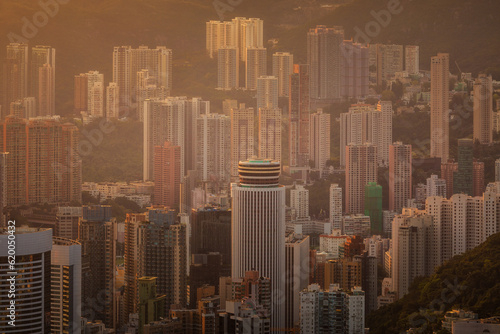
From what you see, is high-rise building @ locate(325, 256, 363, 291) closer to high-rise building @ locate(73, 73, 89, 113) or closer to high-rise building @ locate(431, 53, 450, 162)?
high-rise building @ locate(431, 53, 450, 162)

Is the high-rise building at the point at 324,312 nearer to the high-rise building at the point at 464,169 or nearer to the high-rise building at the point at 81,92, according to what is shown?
the high-rise building at the point at 464,169

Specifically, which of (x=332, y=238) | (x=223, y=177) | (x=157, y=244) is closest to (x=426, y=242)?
(x=332, y=238)

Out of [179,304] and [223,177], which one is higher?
[223,177]

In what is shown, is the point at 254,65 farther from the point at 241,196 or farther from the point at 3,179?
the point at 241,196

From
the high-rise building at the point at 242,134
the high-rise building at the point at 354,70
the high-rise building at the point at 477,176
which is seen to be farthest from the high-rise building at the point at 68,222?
the high-rise building at the point at 354,70

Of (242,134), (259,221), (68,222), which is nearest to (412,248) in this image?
(259,221)

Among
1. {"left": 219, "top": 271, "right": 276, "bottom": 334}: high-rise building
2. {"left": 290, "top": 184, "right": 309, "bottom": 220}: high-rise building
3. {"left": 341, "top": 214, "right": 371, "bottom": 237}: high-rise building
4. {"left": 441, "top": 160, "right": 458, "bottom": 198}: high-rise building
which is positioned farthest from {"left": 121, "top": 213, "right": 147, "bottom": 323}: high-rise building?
{"left": 441, "top": 160, "right": 458, "bottom": 198}: high-rise building

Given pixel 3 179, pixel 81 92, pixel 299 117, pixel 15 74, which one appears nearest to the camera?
pixel 3 179

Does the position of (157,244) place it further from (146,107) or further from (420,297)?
(146,107)
